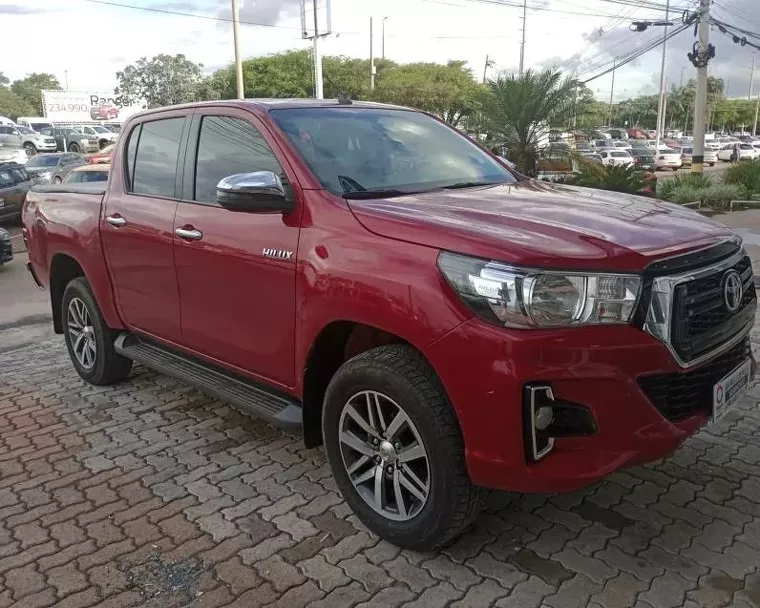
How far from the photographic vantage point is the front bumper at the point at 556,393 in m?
2.50

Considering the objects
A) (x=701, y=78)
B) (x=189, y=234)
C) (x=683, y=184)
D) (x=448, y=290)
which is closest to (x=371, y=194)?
(x=448, y=290)

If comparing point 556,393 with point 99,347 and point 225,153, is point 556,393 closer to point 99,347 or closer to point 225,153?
point 225,153

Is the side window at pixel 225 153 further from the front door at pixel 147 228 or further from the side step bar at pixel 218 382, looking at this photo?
the side step bar at pixel 218 382

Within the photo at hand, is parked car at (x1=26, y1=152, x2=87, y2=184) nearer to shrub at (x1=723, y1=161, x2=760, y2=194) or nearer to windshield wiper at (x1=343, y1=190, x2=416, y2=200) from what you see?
shrub at (x1=723, y1=161, x2=760, y2=194)

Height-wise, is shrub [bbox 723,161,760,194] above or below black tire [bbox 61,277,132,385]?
above

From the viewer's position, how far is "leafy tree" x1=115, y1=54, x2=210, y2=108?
188 ft

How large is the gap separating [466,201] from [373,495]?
1370 millimetres

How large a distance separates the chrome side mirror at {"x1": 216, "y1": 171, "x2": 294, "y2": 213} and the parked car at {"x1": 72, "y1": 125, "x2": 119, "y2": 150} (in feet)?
143

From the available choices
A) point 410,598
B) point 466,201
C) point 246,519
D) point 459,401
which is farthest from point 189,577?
point 466,201

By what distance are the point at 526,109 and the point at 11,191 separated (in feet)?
36.3

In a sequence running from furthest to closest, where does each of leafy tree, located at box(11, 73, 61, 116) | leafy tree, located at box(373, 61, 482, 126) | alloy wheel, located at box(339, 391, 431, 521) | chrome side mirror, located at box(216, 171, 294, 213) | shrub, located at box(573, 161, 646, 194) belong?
leafy tree, located at box(11, 73, 61, 116) → leafy tree, located at box(373, 61, 482, 126) → shrub, located at box(573, 161, 646, 194) → chrome side mirror, located at box(216, 171, 294, 213) → alloy wheel, located at box(339, 391, 431, 521)

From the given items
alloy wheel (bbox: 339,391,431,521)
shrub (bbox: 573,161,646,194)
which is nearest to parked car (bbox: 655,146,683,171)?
shrub (bbox: 573,161,646,194)

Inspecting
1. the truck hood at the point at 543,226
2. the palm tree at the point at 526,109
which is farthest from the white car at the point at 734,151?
the truck hood at the point at 543,226

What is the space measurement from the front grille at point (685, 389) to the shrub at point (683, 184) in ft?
50.3
